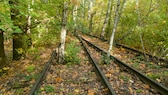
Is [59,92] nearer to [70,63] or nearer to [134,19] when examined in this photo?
[70,63]

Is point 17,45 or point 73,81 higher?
point 17,45

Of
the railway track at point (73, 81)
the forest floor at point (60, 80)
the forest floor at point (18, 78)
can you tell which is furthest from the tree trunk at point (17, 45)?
the railway track at point (73, 81)

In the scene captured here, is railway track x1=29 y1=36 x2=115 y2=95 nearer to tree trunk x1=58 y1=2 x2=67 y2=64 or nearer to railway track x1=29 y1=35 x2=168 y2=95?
railway track x1=29 y1=35 x2=168 y2=95

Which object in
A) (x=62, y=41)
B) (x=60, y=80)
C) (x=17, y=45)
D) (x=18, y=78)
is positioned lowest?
(x=18, y=78)

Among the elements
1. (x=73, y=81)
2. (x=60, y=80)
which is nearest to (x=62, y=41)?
(x=60, y=80)

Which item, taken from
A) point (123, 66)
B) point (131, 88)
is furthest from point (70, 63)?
point (131, 88)

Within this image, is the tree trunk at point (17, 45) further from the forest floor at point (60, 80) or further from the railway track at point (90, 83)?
the railway track at point (90, 83)

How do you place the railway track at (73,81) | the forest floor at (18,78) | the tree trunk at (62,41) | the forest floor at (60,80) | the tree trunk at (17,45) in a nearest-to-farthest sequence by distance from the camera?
the railway track at (73,81) → the forest floor at (60,80) → the forest floor at (18,78) → the tree trunk at (62,41) → the tree trunk at (17,45)

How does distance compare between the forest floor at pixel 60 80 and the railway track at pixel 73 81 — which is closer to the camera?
the railway track at pixel 73 81

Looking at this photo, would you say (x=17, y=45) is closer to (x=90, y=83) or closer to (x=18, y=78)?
(x=18, y=78)

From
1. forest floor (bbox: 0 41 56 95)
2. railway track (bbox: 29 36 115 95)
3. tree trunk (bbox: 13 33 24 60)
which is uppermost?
tree trunk (bbox: 13 33 24 60)

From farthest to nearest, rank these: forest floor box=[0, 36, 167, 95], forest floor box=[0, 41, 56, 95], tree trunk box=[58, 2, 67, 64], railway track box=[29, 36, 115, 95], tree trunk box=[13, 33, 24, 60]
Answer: tree trunk box=[13, 33, 24, 60] < tree trunk box=[58, 2, 67, 64] < forest floor box=[0, 41, 56, 95] < forest floor box=[0, 36, 167, 95] < railway track box=[29, 36, 115, 95]

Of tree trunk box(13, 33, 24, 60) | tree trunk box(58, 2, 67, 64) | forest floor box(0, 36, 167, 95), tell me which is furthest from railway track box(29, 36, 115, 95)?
tree trunk box(13, 33, 24, 60)

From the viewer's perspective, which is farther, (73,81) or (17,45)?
(17,45)
